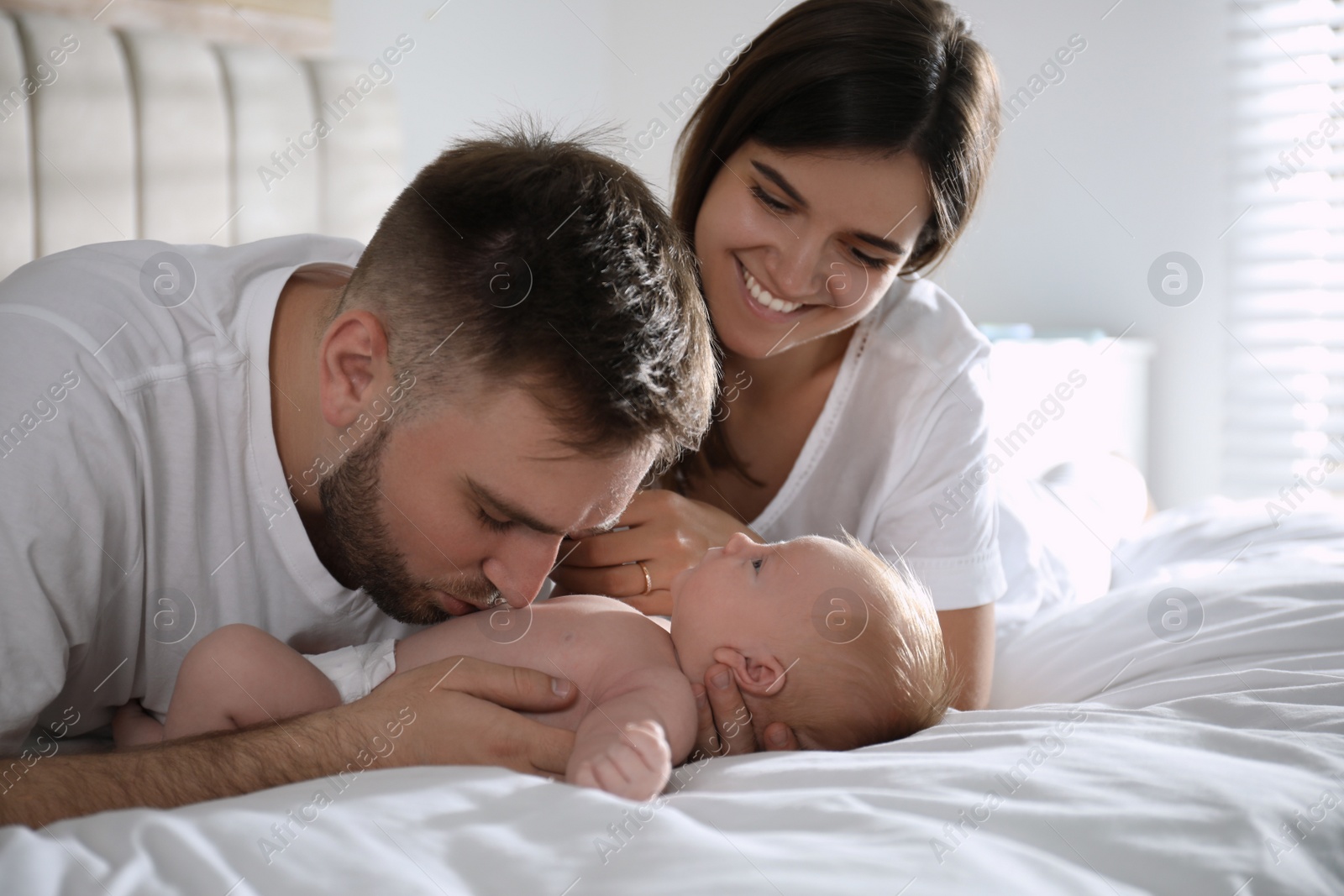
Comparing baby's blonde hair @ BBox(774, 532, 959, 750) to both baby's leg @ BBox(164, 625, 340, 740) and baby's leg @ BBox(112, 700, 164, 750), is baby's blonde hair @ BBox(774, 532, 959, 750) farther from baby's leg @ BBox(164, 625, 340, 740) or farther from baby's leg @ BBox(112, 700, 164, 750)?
baby's leg @ BBox(112, 700, 164, 750)

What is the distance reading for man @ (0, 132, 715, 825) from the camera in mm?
964

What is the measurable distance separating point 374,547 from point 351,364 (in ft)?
0.69

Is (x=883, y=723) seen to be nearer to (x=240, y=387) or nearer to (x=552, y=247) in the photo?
(x=552, y=247)

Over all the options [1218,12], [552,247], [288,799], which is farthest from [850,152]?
[1218,12]

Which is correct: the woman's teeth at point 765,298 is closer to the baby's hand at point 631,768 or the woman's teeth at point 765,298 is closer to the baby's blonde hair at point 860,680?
the baby's blonde hair at point 860,680

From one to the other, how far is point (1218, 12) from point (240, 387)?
363 cm

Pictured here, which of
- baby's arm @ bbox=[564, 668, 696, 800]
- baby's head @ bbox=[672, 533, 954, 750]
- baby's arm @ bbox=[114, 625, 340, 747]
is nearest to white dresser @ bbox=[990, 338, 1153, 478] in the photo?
baby's head @ bbox=[672, 533, 954, 750]

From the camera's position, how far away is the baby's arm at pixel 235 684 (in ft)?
3.37

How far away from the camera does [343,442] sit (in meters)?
1.15

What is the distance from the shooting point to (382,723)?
940mm

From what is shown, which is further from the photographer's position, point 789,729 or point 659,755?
point 789,729

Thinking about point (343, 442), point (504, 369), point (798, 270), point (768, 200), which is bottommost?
point (343, 442)

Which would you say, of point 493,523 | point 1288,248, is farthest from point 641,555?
point 1288,248

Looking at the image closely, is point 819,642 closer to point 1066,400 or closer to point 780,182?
point 780,182
